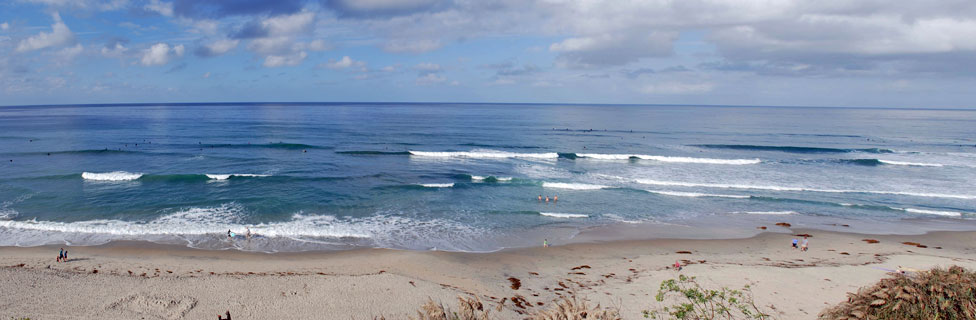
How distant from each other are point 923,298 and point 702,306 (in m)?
7.17

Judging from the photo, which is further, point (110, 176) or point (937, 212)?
point (110, 176)

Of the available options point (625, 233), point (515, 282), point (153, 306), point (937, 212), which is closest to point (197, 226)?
point (153, 306)

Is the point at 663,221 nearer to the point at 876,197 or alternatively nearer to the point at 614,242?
the point at 614,242

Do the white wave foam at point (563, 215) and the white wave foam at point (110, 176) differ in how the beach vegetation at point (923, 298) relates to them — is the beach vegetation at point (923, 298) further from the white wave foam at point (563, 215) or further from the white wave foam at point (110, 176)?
the white wave foam at point (110, 176)

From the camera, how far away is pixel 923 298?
892 centimetres

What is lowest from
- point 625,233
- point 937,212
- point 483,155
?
point 625,233

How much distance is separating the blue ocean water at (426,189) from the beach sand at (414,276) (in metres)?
2.36

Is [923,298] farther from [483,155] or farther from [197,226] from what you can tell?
[483,155]

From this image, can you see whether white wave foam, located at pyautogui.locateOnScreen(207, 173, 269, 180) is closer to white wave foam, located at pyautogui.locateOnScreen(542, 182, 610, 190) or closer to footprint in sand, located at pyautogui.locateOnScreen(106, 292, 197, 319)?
footprint in sand, located at pyautogui.locateOnScreen(106, 292, 197, 319)

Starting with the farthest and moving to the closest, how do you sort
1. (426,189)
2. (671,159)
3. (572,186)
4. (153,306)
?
1. (671,159)
2. (572,186)
3. (426,189)
4. (153,306)

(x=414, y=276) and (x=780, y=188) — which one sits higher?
(x=780, y=188)

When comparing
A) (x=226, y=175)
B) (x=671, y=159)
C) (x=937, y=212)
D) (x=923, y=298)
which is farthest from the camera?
(x=671, y=159)

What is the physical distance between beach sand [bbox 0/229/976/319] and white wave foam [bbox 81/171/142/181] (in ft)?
58.6

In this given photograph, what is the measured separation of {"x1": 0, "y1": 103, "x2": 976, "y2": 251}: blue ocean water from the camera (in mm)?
25422
